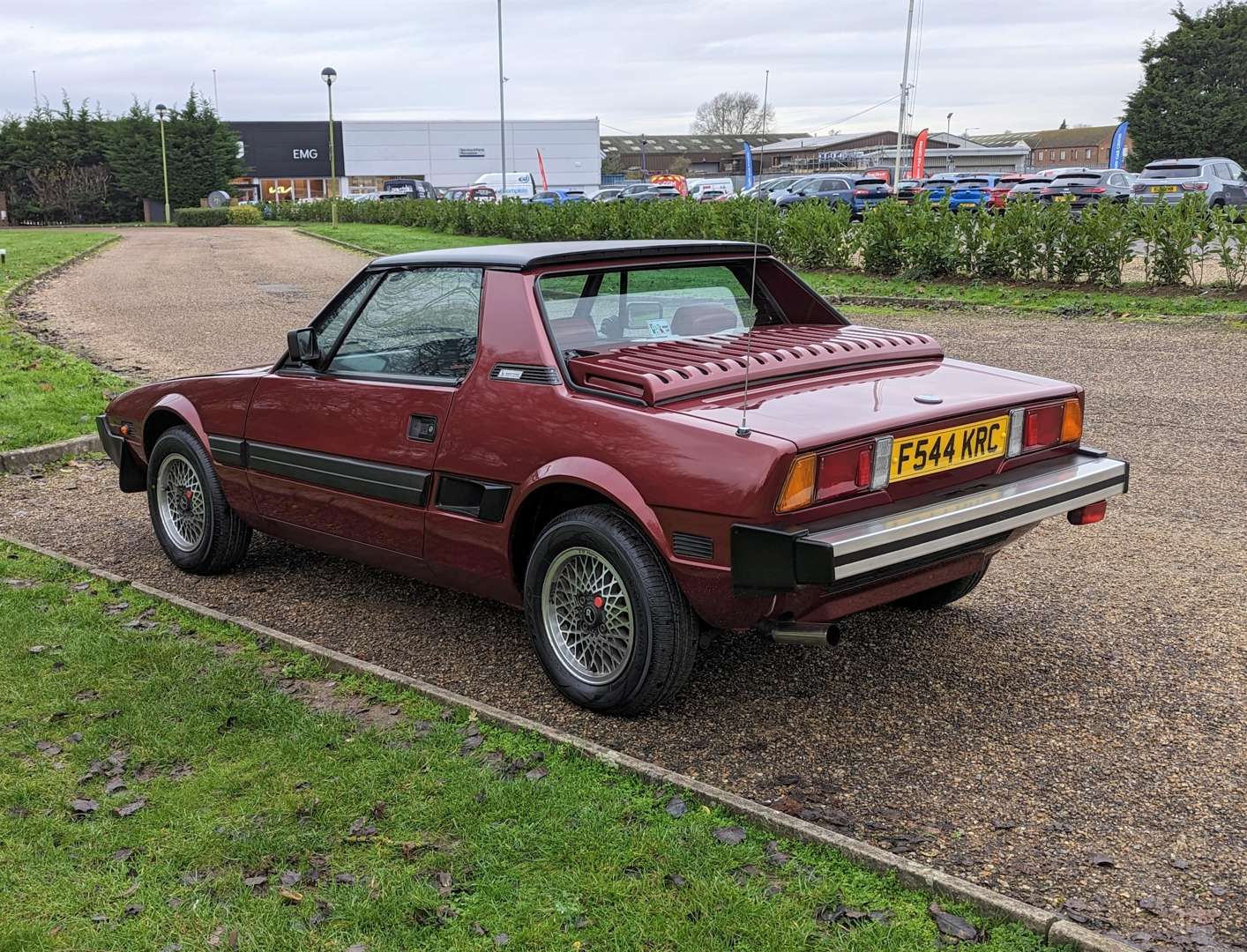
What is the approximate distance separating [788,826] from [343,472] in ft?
8.18

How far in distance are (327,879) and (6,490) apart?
5.63 meters

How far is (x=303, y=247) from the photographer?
103ft

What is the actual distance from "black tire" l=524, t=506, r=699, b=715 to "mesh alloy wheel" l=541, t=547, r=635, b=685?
0.03m

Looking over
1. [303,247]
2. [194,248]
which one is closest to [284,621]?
[303,247]

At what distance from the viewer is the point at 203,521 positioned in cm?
570

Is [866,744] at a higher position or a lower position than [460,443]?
lower

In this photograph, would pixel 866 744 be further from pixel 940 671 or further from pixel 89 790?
pixel 89 790

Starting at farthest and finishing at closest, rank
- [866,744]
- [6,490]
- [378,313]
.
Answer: [6,490] → [378,313] → [866,744]

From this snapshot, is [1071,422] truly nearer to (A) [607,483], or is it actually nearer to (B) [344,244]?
(A) [607,483]

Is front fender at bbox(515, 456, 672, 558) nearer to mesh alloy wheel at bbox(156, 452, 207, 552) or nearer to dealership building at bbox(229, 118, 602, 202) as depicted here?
mesh alloy wheel at bbox(156, 452, 207, 552)

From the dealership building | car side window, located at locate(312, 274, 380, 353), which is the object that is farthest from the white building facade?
car side window, located at locate(312, 274, 380, 353)

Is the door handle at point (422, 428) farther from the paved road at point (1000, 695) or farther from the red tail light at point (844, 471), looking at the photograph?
the red tail light at point (844, 471)

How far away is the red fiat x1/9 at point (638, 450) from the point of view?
11.7ft

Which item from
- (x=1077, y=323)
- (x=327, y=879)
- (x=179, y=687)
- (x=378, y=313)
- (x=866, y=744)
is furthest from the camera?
(x=1077, y=323)
